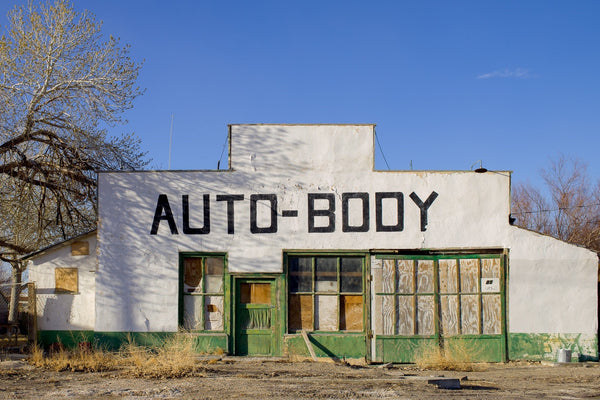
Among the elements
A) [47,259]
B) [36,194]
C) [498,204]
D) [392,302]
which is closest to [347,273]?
[392,302]

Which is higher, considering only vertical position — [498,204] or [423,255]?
[498,204]

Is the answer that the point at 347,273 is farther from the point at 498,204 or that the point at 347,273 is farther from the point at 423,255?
the point at 498,204

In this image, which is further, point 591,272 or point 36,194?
point 36,194

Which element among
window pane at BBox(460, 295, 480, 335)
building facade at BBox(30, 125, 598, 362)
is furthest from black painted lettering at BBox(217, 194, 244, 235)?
window pane at BBox(460, 295, 480, 335)

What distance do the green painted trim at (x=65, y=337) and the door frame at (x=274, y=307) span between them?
3423 millimetres

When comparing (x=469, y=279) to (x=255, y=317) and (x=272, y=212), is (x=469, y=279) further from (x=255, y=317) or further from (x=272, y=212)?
(x=255, y=317)

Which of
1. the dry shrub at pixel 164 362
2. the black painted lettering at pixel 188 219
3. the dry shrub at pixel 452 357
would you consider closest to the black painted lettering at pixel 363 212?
the dry shrub at pixel 452 357

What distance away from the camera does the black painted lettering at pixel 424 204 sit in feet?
45.2

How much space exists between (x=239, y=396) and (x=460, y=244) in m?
6.66

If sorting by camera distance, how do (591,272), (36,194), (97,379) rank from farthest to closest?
(36,194), (591,272), (97,379)

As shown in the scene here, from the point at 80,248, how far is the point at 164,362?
4522 mm

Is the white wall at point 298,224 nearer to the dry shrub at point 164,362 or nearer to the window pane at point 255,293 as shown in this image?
the window pane at point 255,293

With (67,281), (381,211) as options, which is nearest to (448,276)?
(381,211)

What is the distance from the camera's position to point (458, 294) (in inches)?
537
